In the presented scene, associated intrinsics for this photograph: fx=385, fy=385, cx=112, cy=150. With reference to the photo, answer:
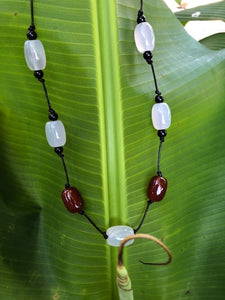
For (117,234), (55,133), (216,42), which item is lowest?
(117,234)

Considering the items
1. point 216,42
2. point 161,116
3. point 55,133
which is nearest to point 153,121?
point 161,116

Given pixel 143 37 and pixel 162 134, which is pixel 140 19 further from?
pixel 162 134

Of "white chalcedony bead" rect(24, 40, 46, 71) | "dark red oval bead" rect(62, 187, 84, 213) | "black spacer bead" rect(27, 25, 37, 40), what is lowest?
"dark red oval bead" rect(62, 187, 84, 213)

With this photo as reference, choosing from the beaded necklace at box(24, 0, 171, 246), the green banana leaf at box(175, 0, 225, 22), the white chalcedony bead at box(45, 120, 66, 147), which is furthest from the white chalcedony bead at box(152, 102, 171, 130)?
the green banana leaf at box(175, 0, 225, 22)

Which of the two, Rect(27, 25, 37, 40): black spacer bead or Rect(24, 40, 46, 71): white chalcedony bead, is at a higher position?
Rect(27, 25, 37, 40): black spacer bead

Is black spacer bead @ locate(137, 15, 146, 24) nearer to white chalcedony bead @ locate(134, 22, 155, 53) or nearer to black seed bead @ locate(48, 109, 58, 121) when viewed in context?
white chalcedony bead @ locate(134, 22, 155, 53)

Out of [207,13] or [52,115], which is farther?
[207,13]

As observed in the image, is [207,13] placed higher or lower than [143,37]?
higher
